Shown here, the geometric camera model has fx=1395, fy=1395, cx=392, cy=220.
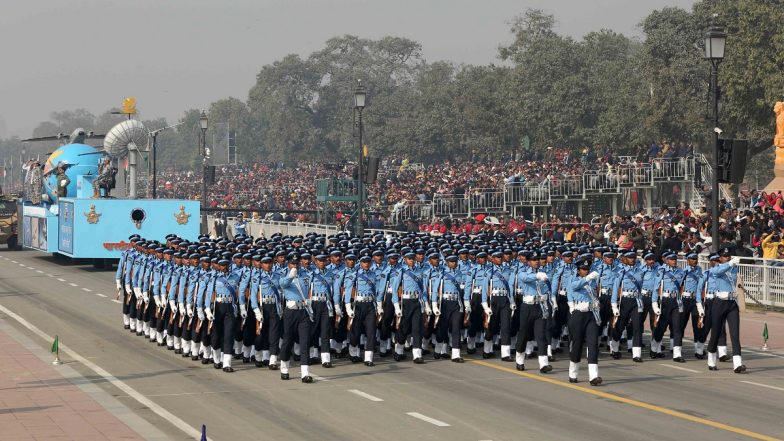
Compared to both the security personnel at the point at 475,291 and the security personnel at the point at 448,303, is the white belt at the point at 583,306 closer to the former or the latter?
the security personnel at the point at 475,291

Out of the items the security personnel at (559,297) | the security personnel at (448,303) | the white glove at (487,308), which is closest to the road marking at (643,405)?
the security personnel at (448,303)

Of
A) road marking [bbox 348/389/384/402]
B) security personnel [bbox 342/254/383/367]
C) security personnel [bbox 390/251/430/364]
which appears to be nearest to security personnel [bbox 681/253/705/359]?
security personnel [bbox 390/251/430/364]

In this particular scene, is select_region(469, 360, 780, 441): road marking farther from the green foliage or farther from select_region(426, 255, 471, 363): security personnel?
the green foliage

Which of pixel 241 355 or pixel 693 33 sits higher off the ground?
pixel 693 33

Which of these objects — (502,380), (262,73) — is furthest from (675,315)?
(262,73)

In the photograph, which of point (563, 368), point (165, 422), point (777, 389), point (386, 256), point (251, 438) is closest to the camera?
point (251, 438)

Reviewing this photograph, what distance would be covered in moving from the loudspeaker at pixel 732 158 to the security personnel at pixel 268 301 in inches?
431

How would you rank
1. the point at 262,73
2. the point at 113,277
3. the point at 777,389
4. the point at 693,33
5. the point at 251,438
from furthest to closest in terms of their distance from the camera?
1. the point at 262,73
2. the point at 693,33
3. the point at 113,277
4. the point at 777,389
5. the point at 251,438

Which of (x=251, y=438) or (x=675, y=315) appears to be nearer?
(x=251, y=438)

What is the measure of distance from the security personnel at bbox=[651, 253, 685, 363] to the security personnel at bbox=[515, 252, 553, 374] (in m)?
2.17

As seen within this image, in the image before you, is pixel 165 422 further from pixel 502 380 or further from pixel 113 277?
pixel 113 277

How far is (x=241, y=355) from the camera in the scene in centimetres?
2248

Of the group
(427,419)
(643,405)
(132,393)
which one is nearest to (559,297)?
(643,405)

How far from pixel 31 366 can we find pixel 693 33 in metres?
44.8
